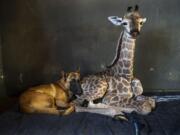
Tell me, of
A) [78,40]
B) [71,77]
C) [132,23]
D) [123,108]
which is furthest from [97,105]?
[78,40]

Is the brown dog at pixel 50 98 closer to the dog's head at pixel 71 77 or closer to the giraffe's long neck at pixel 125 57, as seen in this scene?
the dog's head at pixel 71 77

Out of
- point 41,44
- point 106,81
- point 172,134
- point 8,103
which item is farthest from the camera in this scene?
point 41,44

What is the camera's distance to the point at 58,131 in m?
2.32

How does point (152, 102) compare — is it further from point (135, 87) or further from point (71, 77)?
point (71, 77)

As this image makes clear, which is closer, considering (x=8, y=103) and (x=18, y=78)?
(x=8, y=103)

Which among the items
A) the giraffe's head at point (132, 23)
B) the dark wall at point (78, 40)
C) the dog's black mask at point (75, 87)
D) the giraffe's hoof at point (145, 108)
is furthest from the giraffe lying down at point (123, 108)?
the dark wall at point (78, 40)

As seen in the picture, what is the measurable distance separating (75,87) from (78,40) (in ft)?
2.67

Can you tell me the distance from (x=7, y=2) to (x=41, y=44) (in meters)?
0.55

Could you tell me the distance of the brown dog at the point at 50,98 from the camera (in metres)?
2.67

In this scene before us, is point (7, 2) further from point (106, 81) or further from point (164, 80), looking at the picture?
point (164, 80)

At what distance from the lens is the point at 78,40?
355 centimetres

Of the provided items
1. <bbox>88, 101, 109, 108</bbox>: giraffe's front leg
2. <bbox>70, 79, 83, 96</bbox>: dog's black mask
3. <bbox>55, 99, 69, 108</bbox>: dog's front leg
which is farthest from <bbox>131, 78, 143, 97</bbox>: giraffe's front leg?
<bbox>55, 99, 69, 108</bbox>: dog's front leg

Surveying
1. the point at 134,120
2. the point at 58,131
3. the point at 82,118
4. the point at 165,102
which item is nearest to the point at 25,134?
the point at 58,131

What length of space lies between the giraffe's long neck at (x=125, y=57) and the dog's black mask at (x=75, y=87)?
354 mm
